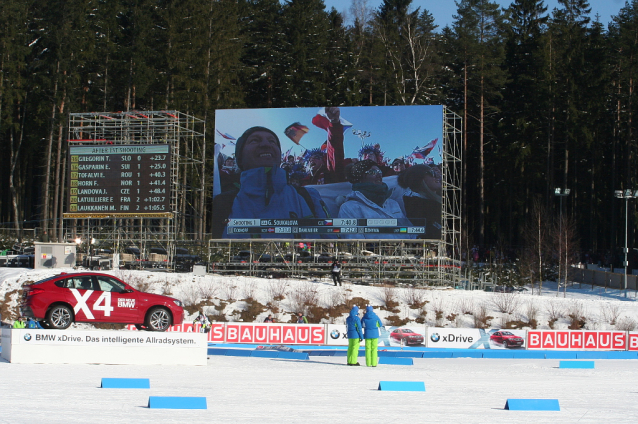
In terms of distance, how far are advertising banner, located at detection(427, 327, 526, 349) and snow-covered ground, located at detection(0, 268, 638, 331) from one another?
5428 mm

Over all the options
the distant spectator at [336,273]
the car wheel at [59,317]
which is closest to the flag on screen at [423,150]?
the distant spectator at [336,273]

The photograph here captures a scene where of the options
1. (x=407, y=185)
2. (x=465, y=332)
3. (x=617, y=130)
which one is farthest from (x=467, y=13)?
(x=465, y=332)

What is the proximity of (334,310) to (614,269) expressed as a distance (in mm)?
24851

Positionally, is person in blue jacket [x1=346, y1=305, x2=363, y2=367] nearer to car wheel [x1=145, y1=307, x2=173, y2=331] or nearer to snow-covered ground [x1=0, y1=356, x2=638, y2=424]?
snow-covered ground [x1=0, y1=356, x2=638, y2=424]

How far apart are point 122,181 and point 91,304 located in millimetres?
20695

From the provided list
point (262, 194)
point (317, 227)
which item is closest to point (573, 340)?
point (317, 227)

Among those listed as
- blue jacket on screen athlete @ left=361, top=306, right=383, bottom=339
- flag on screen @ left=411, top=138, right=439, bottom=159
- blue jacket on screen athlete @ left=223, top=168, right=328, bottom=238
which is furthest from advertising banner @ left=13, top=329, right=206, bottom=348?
flag on screen @ left=411, top=138, right=439, bottom=159

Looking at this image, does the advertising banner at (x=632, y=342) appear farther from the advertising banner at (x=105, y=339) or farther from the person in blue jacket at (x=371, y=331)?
the advertising banner at (x=105, y=339)

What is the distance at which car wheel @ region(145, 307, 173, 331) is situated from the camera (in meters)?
19.2

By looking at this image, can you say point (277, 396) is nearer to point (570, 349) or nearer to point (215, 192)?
point (570, 349)

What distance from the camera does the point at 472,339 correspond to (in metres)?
27.6

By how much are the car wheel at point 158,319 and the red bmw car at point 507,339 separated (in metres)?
12.8

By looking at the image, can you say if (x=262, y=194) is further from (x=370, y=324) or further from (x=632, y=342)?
(x=370, y=324)

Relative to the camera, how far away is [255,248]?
138 ft
